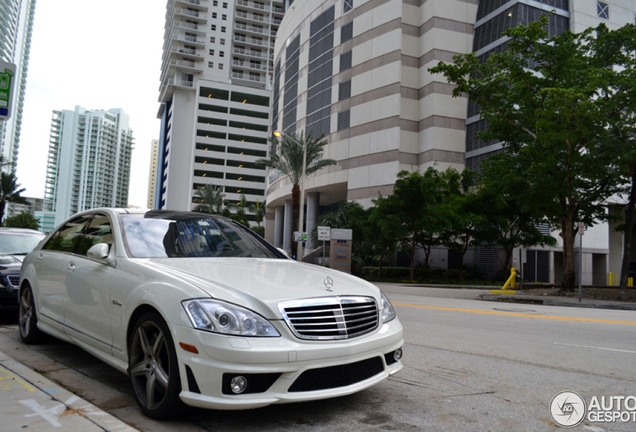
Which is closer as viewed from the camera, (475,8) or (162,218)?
(162,218)

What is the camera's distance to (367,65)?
41000 mm

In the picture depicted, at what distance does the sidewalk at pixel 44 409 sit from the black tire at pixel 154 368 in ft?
0.82

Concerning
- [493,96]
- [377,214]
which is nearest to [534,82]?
[493,96]

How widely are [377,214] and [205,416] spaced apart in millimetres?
26263

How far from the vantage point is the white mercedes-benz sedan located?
2.99 m

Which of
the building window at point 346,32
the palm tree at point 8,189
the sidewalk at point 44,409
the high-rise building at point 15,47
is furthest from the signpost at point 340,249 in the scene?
the high-rise building at point 15,47

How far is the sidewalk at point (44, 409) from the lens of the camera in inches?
118

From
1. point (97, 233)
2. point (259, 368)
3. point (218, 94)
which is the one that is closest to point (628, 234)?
point (97, 233)

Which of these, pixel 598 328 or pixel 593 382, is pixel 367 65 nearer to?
pixel 598 328

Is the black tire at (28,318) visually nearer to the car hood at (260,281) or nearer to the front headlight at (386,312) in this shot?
the car hood at (260,281)

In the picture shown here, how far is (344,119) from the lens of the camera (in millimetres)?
42562

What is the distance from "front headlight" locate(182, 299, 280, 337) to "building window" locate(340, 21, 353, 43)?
4320 centimetres

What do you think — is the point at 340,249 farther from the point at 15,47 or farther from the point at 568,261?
the point at 15,47

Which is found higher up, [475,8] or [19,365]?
[475,8]
